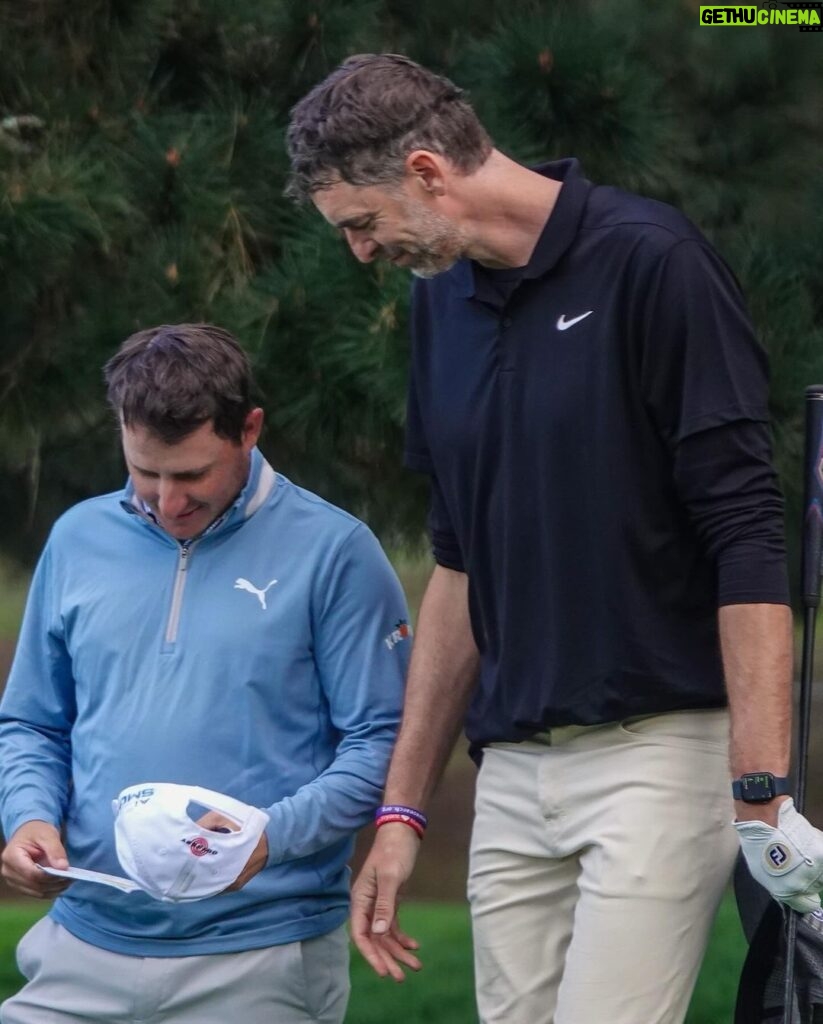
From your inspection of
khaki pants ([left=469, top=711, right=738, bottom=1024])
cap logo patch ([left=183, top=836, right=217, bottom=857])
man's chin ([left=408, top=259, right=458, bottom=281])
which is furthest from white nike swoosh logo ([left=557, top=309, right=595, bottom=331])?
cap logo patch ([left=183, top=836, right=217, bottom=857])

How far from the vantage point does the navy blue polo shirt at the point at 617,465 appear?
2465 millimetres

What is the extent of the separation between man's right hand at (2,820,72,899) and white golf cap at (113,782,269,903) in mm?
141

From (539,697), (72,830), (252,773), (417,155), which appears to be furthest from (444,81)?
(72,830)

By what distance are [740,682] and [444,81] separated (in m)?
0.98

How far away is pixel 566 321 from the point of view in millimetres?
2555

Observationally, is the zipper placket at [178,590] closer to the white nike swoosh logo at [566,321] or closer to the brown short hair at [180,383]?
the brown short hair at [180,383]

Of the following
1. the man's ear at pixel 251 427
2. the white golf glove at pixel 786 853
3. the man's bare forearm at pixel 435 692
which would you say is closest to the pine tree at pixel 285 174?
the man's ear at pixel 251 427

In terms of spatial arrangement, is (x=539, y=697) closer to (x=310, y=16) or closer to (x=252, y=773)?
(x=252, y=773)

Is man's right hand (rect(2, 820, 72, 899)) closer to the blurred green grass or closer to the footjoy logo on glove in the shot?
the footjoy logo on glove

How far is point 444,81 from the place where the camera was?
2.73m

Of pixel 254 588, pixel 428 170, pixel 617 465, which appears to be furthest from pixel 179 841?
pixel 428 170

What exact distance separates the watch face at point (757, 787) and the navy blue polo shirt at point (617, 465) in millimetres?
171

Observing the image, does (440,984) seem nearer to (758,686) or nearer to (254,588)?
(254,588)

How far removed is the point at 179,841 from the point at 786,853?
0.86 meters
